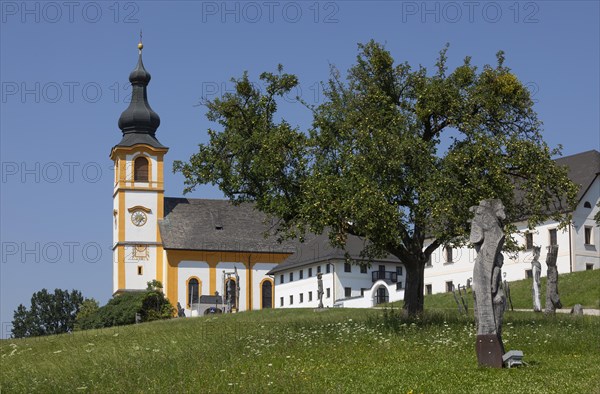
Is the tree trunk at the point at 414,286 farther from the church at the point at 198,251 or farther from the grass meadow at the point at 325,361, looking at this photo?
the church at the point at 198,251

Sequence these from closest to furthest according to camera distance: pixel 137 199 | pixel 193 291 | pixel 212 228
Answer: pixel 193 291 → pixel 137 199 → pixel 212 228

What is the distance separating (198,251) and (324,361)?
81.9 metres

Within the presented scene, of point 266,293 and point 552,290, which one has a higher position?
point 266,293

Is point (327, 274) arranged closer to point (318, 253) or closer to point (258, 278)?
point (318, 253)

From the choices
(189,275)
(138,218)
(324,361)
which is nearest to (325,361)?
(324,361)

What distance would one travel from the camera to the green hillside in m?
20.3

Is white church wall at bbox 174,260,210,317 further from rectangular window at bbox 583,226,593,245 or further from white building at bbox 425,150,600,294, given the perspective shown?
rectangular window at bbox 583,226,593,245

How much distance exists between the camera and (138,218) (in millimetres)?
105188

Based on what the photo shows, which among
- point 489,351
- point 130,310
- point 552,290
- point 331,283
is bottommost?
point 489,351

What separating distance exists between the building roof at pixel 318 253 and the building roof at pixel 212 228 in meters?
3.08

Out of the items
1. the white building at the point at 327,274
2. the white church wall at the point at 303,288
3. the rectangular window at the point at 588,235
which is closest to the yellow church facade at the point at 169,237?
the white church wall at the point at 303,288

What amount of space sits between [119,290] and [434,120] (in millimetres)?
68354

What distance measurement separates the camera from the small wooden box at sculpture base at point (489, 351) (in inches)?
862

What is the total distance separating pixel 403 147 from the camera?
35.3 m
